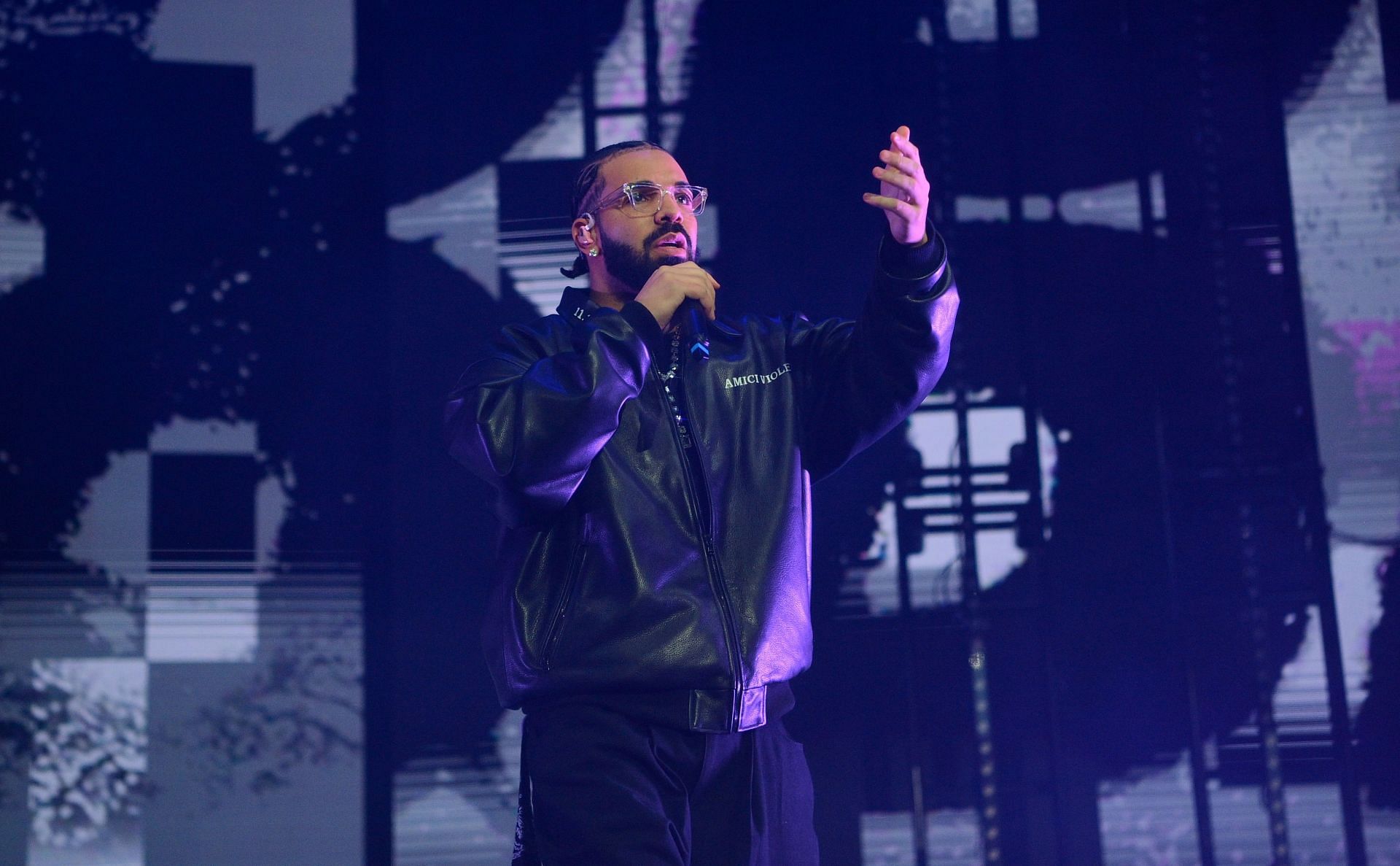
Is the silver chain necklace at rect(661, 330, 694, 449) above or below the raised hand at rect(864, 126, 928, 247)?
below

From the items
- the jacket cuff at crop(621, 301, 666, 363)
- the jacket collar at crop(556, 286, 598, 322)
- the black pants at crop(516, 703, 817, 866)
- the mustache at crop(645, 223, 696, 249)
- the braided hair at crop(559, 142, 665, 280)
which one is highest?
the braided hair at crop(559, 142, 665, 280)

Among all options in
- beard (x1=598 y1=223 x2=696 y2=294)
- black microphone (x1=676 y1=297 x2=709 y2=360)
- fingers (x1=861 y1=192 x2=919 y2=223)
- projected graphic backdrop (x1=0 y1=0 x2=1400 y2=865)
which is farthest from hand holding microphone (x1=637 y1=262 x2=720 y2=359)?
projected graphic backdrop (x1=0 y1=0 x2=1400 y2=865)

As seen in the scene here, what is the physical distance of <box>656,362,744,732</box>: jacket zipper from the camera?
1487 millimetres

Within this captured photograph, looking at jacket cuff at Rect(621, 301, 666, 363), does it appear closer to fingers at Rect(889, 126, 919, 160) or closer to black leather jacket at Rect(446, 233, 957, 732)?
black leather jacket at Rect(446, 233, 957, 732)

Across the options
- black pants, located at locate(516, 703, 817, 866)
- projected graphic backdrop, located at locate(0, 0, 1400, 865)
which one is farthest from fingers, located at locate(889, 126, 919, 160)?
projected graphic backdrop, located at locate(0, 0, 1400, 865)

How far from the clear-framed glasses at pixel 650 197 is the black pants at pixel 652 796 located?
2.26 ft

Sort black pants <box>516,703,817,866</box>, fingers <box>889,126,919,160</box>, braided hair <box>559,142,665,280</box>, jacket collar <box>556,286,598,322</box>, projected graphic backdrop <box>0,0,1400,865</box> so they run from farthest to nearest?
projected graphic backdrop <box>0,0,1400,865</box>, braided hair <box>559,142,665,280</box>, jacket collar <box>556,286,598,322</box>, fingers <box>889,126,919,160</box>, black pants <box>516,703,817,866</box>

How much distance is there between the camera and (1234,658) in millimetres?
2494

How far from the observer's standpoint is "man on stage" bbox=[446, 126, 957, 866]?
4.82 ft

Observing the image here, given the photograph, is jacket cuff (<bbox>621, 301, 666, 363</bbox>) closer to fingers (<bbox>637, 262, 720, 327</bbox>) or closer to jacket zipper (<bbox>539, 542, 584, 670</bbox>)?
fingers (<bbox>637, 262, 720, 327</bbox>)

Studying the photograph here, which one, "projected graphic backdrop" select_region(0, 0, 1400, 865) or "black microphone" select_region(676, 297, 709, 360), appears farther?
"projected graphic backdrop" select_region(0, 0, 1400, 865)

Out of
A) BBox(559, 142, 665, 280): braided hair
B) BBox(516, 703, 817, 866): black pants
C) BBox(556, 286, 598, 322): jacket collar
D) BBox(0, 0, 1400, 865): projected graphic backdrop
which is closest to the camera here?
BBox(516, 703, 817, 866): black pants

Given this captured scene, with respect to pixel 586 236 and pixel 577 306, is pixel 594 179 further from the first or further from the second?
pixel 577 306

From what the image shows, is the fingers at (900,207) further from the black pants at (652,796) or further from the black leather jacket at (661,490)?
the black pants at (652,796)
